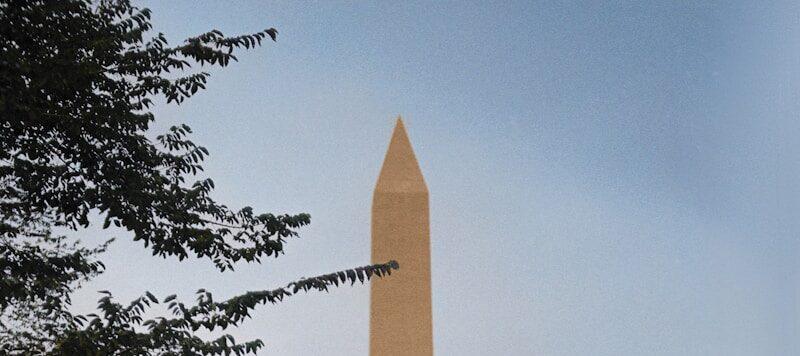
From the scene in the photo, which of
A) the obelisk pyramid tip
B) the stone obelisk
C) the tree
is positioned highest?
the obelisk pyramid tip

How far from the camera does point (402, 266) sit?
58.7ft

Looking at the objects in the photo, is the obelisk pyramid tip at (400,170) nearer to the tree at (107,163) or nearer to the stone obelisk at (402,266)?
the stone obelisk at (402,266)

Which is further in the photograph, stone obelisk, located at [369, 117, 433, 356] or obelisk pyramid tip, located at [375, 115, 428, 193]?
obelisk pyramid tip, located at [375, 115, 428, 193]

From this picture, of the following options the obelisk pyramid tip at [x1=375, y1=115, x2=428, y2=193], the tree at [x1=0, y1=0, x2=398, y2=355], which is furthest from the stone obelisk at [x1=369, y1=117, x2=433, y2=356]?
the tree at [x1=0, y1=0, x2=398, y2=355]

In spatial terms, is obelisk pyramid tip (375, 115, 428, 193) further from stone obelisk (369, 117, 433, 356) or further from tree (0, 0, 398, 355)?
tree (0, 0, 398, 355)

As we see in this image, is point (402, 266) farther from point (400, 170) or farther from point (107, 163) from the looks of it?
point (107, 163)

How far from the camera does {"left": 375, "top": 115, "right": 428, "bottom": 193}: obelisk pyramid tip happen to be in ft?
60.5

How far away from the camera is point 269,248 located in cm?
798

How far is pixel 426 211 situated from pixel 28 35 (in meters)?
11.6

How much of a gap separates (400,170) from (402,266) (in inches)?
85.0

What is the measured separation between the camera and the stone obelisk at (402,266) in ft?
57.5

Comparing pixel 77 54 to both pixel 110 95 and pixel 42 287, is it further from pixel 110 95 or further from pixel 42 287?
pixel 42 287

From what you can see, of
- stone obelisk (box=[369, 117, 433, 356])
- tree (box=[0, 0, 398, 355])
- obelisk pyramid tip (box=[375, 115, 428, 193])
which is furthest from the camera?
obelisk pyramid tip (box=[375, 115, 428, 193])

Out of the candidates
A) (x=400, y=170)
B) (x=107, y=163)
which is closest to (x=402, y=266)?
(x=400, y=170)
